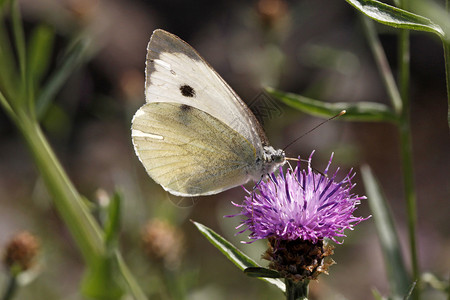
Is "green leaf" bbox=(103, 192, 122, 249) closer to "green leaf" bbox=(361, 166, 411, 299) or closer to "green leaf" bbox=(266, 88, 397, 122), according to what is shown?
"green leaf" bbox=(266, 88, 397, 122)

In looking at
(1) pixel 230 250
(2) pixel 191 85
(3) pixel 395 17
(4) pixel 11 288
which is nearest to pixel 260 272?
(1) pixel 230 250

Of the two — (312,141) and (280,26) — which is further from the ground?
(280,26)

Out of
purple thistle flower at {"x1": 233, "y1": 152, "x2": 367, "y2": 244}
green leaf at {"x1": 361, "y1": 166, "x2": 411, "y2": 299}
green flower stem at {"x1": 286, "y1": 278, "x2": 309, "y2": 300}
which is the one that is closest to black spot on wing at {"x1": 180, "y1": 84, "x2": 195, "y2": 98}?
purple thistle flower at {"x1": 233, "y1": 152, "x2": 367, "y2": 244}

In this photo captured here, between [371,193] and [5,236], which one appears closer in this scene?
[371,193]

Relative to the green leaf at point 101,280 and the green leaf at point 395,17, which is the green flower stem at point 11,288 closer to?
the green leaf at point 101,280

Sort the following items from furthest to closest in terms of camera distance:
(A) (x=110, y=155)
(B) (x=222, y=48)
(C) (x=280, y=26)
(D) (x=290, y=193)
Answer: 1. (B) (x=222, y=48)
2. (A) (x=110, y=155)
3. (C) (x=280, y=26)
4. (D) (x=290, y=193)

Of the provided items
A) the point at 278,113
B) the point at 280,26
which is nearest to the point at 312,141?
the point at 280,26

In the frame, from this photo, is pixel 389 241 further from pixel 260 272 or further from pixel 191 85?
pixel 191 85

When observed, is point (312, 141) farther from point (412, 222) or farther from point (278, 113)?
point (412, 222)
